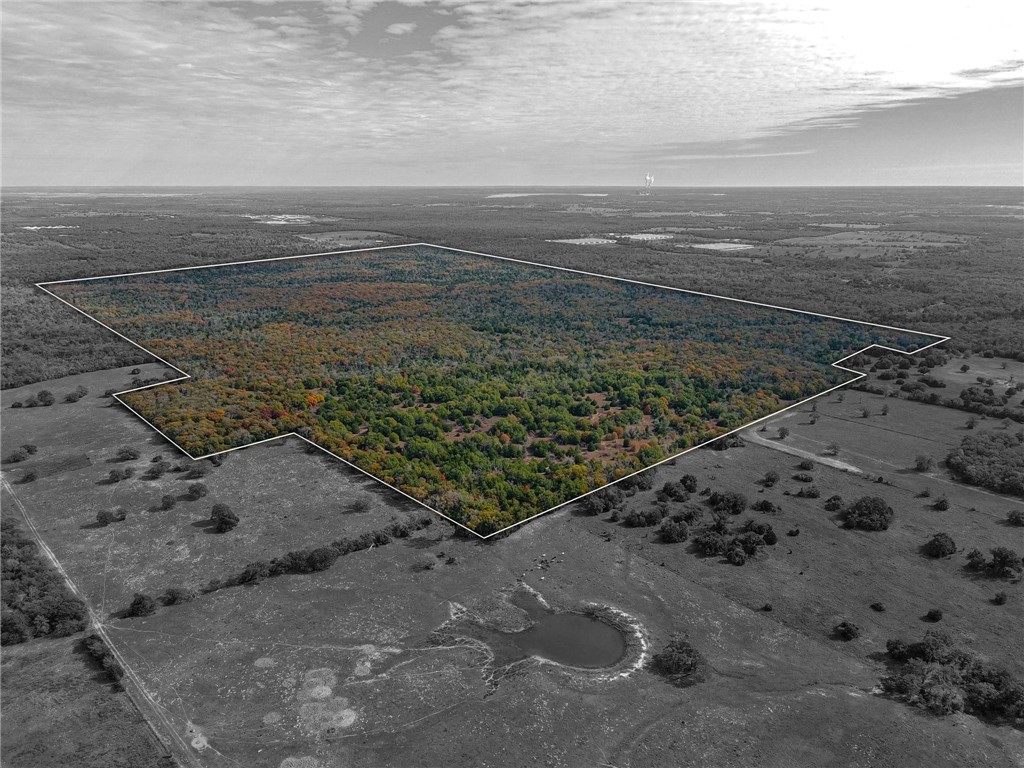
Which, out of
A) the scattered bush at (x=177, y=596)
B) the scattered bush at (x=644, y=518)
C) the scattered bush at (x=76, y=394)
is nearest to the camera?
the scattered bush at (x=177, y=596)

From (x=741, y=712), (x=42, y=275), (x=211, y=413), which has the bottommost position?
(x=741, y=712)

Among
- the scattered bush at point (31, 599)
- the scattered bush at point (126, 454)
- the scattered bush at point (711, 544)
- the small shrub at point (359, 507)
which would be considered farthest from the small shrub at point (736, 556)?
the scattered bush at point (126, 454)

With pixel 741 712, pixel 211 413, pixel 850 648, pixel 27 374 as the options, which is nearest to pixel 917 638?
pixel 850 648

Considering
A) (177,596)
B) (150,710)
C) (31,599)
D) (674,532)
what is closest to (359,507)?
(177,596)

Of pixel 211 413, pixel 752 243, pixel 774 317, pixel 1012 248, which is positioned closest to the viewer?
pixel 211 413

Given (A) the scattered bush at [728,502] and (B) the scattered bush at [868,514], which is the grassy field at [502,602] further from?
(A) the scattered bush at [728,502]

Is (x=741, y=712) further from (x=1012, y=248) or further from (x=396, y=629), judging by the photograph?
(x=1012, y=248)

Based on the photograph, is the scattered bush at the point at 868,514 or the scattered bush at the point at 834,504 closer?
the scattered bush at the point at 868,514
